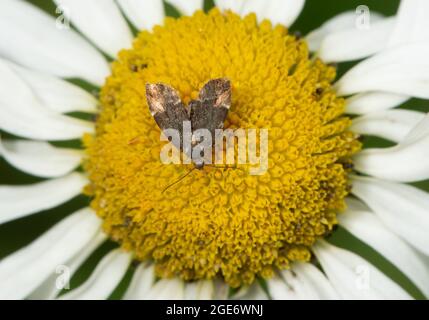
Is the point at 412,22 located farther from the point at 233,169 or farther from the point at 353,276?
the point at 353,276

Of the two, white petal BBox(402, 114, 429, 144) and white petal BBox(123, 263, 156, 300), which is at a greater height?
white petal BBox(402, 114, 429, 144)

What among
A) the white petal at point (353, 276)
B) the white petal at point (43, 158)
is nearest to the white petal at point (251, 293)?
the white petal at point (353, 276)

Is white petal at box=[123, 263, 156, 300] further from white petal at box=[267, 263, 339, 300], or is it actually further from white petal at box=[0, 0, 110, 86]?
white petal at box=[0, 0, 110, 86]

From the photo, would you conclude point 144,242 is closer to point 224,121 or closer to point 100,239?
point 100,239

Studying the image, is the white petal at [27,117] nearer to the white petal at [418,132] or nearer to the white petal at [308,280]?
the white petal at [308,280]

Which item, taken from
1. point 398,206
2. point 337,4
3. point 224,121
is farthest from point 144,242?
point 337,4

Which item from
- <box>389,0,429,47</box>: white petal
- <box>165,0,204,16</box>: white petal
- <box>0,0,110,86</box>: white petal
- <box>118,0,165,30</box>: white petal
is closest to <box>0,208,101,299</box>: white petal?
<box>0,0,110,86</box>: white petal
